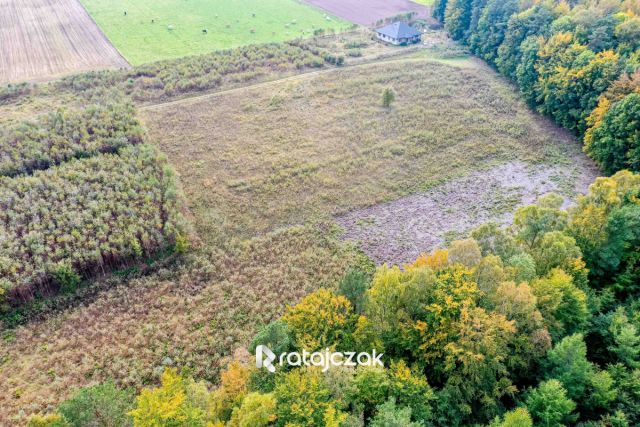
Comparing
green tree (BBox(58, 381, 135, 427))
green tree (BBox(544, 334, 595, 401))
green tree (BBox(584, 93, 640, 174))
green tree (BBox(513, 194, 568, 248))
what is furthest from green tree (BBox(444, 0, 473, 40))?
green tree (BBox(58, 381, 135, 427))

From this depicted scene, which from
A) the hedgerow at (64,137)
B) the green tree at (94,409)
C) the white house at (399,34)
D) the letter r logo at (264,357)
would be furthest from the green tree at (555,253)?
the white house at (399,34)

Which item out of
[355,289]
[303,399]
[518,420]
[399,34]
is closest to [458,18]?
[399,34]

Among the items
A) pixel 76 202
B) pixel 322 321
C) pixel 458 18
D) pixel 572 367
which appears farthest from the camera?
pixel 458 18

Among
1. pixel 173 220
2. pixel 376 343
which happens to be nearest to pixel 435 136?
pixel 173 220

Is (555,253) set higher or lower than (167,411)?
higher

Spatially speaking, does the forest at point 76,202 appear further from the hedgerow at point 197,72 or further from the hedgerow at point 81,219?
the hedgerow at point 197,72

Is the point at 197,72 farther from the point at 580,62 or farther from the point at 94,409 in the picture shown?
the point at 94,409

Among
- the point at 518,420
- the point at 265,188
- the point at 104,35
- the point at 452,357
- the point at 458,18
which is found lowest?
the point at 265,188
